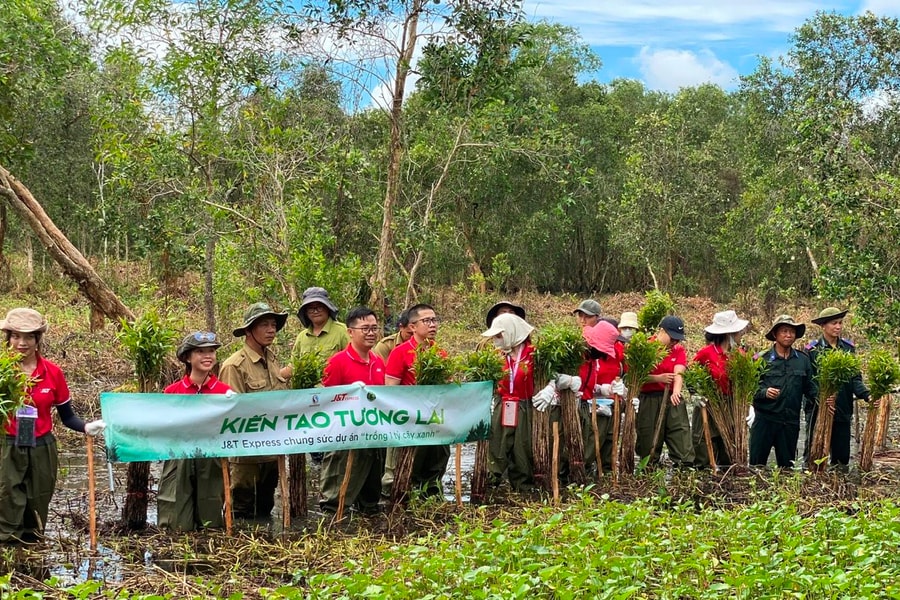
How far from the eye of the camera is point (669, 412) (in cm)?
921

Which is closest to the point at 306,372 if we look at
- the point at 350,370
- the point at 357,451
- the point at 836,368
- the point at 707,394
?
the point at 350,370

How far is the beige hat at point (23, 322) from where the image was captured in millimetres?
6402

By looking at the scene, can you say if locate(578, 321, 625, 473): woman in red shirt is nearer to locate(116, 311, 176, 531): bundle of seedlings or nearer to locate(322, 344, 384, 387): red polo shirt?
locate(322, 344, 384, 387): red polo shirt

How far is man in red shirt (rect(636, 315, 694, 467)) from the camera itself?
9109mm

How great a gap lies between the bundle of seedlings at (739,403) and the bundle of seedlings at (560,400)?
1.38m

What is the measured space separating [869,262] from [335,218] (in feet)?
34.3

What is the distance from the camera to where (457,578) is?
545 cm

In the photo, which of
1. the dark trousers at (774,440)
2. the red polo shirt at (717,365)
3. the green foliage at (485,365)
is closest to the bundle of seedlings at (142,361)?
the green foliage at (485,365)

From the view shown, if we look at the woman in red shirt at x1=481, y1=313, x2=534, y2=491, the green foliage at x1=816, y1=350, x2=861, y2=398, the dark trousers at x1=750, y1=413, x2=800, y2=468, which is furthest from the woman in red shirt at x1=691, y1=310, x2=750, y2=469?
the woman in red shirt at x1=481, y1=313, x2=534, y2=491

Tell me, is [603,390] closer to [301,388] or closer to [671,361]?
[671,361]

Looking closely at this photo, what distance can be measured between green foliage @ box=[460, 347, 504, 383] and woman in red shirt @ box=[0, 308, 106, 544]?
298cm

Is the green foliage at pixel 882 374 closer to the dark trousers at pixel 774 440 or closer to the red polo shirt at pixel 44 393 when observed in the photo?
the dark trousers at pixel 774 440

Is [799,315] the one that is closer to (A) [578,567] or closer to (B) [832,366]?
(B) [832,366]

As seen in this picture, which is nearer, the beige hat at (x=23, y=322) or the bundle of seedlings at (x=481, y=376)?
the beige hat at (x=23, y=322)
